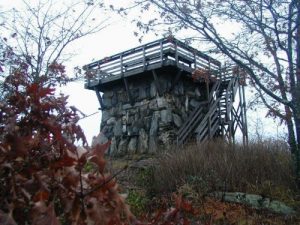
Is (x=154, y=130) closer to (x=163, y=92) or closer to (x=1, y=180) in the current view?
(x=163, y=92)

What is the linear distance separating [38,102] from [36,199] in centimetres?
44

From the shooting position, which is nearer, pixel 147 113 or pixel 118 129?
pixel 147 113

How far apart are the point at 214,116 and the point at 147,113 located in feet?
9.96

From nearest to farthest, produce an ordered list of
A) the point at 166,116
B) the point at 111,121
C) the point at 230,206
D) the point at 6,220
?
the point at 6,220 → the point at 230,206 → the point at 166,116 → the point at 111,121

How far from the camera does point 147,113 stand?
18.7 metres

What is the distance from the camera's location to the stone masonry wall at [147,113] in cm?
1788

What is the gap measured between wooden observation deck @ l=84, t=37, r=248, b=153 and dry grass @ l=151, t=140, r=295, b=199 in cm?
507

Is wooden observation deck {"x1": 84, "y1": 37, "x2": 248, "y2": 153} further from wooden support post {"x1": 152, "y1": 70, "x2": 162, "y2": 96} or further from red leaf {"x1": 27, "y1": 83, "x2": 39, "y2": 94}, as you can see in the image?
red leaf {"x1": 27, "y1": 83, "x2": 39, "y2": 94}

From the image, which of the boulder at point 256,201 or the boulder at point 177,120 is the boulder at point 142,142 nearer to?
the boulder at point 177,120

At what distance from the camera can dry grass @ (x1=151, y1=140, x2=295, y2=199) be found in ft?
33.0

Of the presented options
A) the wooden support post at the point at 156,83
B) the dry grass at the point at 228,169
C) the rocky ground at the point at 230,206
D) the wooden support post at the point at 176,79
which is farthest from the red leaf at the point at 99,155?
the wooden support post at the point at 176,79

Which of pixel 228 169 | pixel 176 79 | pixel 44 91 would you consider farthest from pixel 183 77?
pixel 44 91

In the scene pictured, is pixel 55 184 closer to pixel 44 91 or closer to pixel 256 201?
pixel 44 91

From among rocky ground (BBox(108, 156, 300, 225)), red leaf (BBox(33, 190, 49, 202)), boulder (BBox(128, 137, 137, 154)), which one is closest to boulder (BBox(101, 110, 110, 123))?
boulder (BBox(128, 137, 137, 154))
